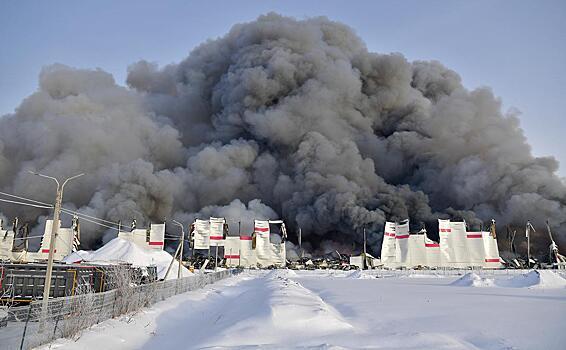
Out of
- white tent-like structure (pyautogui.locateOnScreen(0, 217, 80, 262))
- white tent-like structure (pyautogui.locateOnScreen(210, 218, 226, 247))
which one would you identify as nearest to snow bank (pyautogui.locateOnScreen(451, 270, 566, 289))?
white tent-like structure (pyautogui.locateOnScreen(210, 218, 226, 247))

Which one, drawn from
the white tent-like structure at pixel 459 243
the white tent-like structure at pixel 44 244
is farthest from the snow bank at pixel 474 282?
the white tent-like structure at pixel 44 244

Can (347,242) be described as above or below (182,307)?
above

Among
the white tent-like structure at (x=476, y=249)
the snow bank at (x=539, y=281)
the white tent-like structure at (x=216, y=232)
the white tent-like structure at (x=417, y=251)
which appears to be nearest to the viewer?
the snow bank at (x=539, y=281)

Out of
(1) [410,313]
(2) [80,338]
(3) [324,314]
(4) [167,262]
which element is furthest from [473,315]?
(4) [167,262]

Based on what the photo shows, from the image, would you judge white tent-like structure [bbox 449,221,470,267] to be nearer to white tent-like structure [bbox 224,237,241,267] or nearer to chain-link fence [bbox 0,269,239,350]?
white tent-like structure [bbox 224,237,241,267]

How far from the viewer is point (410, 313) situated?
53.4 ft

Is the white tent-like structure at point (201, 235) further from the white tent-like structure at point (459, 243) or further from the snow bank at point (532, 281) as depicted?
the snow bank at point (532, 281)

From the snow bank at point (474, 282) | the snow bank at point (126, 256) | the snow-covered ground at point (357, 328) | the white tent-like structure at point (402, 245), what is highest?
the white tent-like structure at point (402, 245)

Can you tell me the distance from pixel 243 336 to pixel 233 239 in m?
60.1

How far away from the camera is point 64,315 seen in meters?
14.2

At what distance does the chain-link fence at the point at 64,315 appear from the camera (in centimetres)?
1229

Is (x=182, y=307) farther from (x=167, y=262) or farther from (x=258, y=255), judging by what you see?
(x=258, y=255)

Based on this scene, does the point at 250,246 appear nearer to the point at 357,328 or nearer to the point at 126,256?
the point at 126,256

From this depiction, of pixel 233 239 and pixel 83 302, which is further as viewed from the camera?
pixel 233 239
